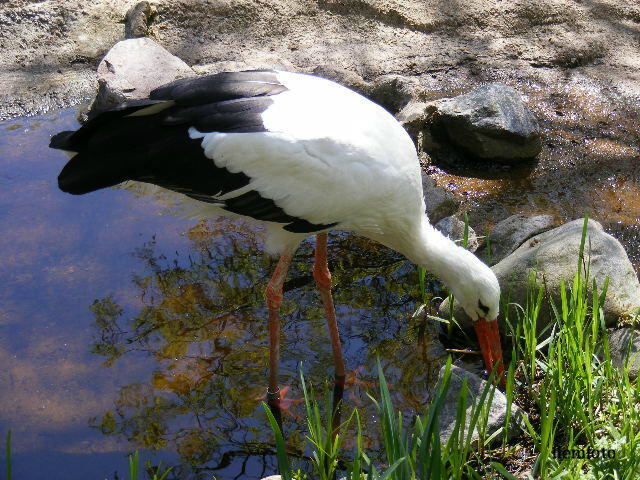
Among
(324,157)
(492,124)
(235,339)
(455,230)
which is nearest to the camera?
(324,157)

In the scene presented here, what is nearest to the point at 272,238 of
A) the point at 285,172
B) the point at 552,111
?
the point at 285,172

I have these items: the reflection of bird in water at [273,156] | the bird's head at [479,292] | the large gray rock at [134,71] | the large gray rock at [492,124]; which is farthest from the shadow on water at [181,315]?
the reflection of bird in water at [273,156]

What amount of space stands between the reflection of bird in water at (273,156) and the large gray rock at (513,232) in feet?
2.95

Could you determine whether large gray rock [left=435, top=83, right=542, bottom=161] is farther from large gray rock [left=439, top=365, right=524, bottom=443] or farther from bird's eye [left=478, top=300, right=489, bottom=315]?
large gray rock [left=439, top=365, right=524, bottom=443]

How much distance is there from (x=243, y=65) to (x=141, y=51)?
800 mm

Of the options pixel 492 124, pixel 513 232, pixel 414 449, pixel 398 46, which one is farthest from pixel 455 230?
pixel 398 46

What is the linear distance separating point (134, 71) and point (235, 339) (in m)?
2.64

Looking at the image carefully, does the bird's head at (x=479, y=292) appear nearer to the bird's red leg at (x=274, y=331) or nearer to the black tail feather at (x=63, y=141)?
the bird's red leg at (x=274, y=331)

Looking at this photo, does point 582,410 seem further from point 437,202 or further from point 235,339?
point 437,202

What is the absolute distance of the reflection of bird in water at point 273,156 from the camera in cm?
380

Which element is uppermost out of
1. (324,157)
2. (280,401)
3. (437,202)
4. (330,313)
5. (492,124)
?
(324,157)

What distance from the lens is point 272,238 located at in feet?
14.1

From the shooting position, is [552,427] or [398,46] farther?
[398,46]

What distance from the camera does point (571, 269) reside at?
14.1 ft
